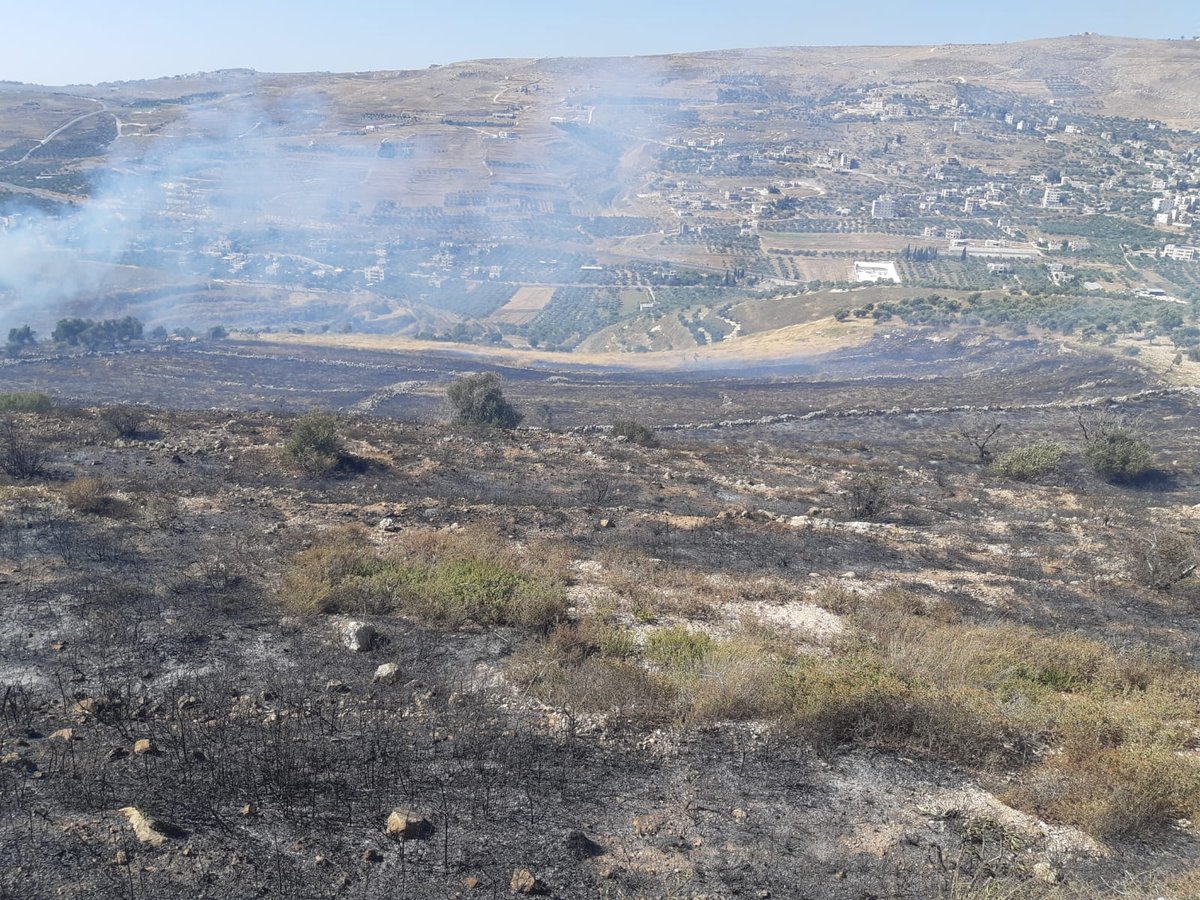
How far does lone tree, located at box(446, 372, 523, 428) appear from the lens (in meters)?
24.6

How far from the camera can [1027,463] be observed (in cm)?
1850

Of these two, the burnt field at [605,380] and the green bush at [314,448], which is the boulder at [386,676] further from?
the burnt field at [605,380]

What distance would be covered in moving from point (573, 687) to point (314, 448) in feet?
34.2

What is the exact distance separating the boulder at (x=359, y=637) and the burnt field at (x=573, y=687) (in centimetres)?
14

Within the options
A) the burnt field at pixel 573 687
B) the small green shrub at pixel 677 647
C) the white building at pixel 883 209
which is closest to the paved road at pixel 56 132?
the white building at pixel 883 209

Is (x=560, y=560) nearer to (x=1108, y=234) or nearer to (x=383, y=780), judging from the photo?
(x=383, y=780)

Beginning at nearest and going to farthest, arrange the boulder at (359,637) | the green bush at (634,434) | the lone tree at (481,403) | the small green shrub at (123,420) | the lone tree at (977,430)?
the boulder at (359,637)
the small green shrub at (123,420)
the green bush at (634,434)
the lone tree at (977,430)
the lone tree at (481,403)

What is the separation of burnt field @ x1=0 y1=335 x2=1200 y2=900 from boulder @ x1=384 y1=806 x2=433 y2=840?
0.02 metres

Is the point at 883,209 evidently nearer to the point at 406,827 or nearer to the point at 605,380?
the point at 605,380

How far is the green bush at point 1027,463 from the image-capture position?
18.4 m

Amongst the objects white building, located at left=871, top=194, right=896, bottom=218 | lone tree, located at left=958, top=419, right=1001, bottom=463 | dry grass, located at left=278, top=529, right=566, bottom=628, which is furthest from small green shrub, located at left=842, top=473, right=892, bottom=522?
white building, located at left=871, top=194, right=896, bottom=218

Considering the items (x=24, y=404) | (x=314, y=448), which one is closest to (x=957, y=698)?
(x=314, y=448)

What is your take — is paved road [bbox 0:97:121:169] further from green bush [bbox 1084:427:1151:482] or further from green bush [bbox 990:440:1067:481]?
green bush [bbox 1084:427:1151:482]

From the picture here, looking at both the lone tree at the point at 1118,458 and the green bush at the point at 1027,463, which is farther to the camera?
the lone tree at the point at 1118,458
